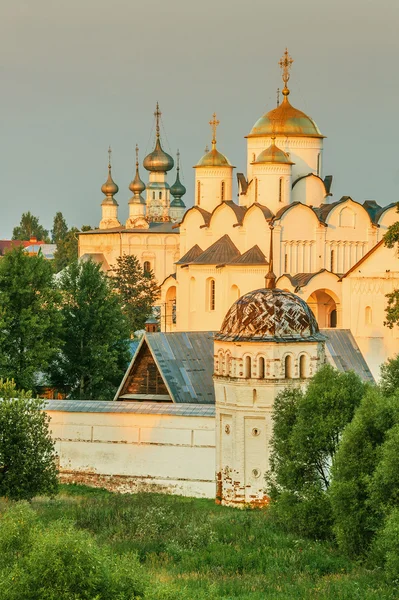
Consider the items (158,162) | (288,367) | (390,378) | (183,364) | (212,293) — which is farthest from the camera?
(158,162)

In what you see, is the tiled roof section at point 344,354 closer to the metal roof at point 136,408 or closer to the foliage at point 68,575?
the metal roof at point 136,408

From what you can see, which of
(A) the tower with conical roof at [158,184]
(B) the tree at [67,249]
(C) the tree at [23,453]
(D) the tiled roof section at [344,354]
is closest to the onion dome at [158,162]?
(A) the tower with conical roof at [158,184]

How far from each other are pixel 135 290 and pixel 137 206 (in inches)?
745

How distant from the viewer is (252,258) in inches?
1614

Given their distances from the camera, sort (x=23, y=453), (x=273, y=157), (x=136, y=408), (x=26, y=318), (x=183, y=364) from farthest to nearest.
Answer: (x=273, y=157), (x=26, y=318), (x=183, y=364), (x=136, y=408), (x=23, y=453)

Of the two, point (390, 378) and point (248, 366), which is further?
point (248, 366)

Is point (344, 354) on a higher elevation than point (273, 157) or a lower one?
lower

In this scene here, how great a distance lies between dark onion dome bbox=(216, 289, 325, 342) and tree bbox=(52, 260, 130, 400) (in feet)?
28.0

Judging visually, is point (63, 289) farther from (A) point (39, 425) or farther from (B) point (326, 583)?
(B) point (326, 583)

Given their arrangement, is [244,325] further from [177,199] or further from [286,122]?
[177,199]

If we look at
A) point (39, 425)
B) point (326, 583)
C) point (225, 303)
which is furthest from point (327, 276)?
point (326, 583)

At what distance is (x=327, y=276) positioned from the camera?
133ft

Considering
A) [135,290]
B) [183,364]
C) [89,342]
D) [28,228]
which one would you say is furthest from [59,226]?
[183,364]

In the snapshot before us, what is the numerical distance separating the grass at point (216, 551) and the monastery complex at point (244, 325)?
1191 millimetres
